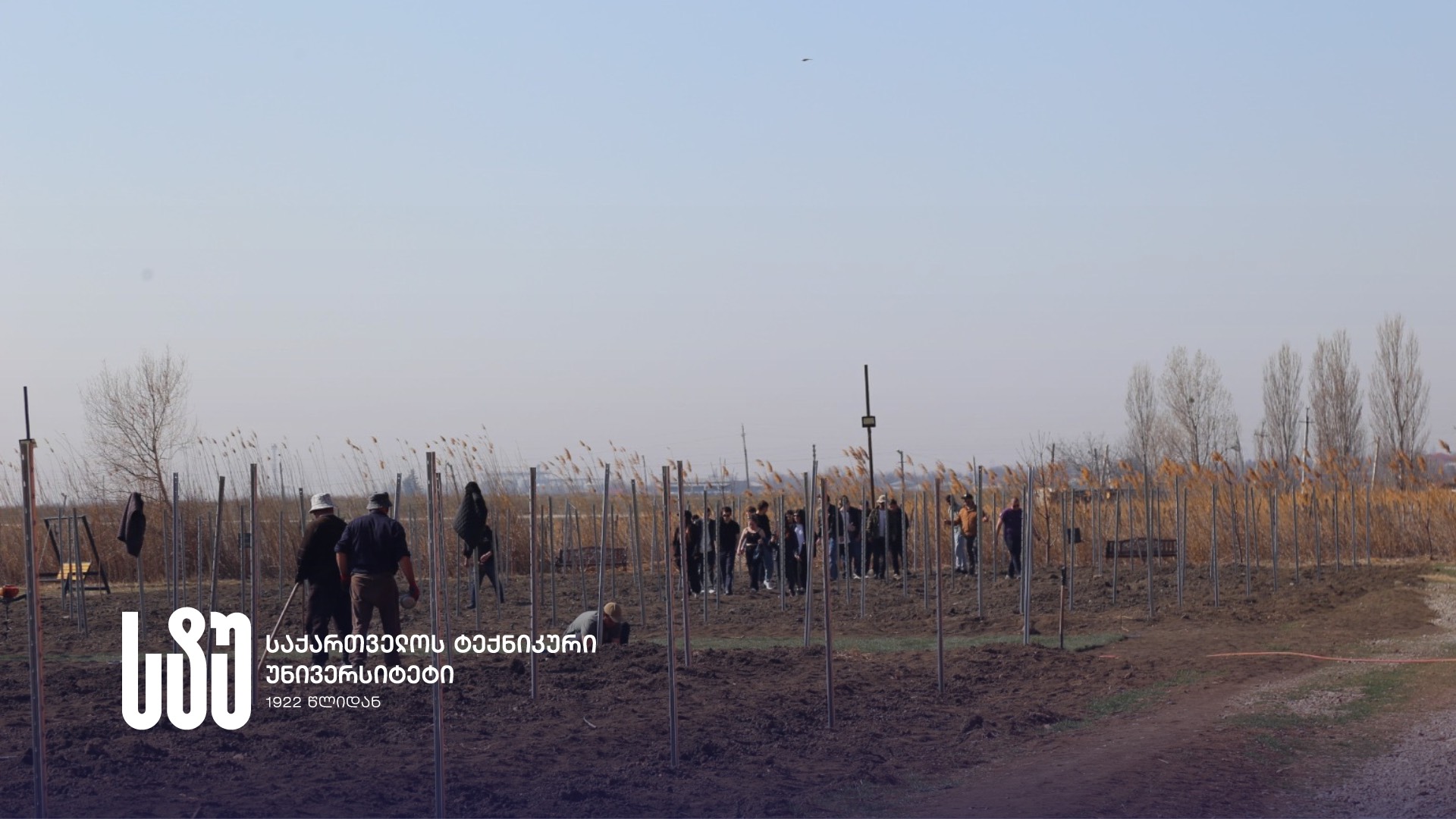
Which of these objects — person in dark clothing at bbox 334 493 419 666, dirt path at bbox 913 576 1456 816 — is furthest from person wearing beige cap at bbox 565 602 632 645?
dirt path at bbox 913 576 1456 816

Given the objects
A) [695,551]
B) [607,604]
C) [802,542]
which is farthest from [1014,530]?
[607,604]

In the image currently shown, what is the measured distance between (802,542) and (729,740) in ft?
47.4

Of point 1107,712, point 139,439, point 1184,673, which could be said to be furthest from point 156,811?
point 139,439

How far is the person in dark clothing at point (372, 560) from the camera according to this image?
12266 millimetres

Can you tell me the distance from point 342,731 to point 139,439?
83.3 feet

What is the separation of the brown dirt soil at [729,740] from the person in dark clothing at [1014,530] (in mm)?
7768

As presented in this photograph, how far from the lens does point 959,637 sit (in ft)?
56.5

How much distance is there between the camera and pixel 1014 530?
24562mm

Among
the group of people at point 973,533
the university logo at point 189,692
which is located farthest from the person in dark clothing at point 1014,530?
the university logo at point 189,692

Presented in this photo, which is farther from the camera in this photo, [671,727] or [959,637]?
[959,637]

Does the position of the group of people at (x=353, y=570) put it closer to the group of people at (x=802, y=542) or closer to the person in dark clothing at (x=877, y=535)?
the group of people at (x=802, y=542)

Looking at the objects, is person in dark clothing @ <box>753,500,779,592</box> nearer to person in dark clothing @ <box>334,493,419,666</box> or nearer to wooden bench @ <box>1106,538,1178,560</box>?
wooden bench @ <box>1106,538,1178,560</box>

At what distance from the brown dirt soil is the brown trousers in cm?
75

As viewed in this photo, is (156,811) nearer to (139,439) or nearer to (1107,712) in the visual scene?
(1107,712)
